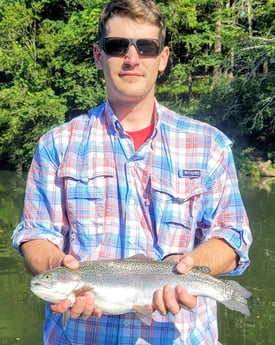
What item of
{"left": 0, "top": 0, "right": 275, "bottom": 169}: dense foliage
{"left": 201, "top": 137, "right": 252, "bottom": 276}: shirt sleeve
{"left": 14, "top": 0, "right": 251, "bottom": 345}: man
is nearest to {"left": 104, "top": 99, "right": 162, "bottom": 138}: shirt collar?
{"left": 14, "top": 0, "right": 251, "bottom": 345}: man

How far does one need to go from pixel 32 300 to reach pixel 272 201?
10538mm

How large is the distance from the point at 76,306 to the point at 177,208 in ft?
1.91

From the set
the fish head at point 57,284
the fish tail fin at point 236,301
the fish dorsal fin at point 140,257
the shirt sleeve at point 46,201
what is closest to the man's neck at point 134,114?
the shirt sleeve at point 46,201

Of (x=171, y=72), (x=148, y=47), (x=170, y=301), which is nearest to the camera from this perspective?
(x=170, y=301)

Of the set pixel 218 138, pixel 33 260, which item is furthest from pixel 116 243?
pixel 218 138

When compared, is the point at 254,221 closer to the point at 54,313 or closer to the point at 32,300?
the point at 32,300

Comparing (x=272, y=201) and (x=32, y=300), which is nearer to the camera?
(x=32, y=300)

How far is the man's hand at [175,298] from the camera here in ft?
7.60

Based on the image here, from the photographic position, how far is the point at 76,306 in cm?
236

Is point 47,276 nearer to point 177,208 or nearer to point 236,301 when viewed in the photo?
point 177,208

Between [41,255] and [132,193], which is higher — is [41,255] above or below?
below

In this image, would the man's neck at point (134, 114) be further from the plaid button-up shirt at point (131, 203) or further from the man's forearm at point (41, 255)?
the man's forearm at point (41, 255)

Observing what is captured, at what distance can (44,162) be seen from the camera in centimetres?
261

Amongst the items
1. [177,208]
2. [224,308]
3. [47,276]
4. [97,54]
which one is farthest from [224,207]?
[224,308]
